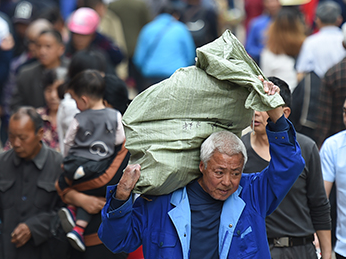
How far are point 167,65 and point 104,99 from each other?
425 centimetres

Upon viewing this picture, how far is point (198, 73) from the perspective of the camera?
3.33 m

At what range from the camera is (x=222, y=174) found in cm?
326

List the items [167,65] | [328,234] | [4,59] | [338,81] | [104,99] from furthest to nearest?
[167,65], [4,59], [338,81], [104,99], [328,234]

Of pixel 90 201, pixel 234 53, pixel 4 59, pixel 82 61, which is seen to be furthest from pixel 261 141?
pixel 4 59

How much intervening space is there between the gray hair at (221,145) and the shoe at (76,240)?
4.62 feet

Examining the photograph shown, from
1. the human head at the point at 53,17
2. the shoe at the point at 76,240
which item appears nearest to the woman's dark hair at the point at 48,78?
the shoe at the point at 76,240

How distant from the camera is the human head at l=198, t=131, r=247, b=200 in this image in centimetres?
324

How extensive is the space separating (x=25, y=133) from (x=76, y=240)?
3.12ft

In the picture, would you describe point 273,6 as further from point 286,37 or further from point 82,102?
point 82,102

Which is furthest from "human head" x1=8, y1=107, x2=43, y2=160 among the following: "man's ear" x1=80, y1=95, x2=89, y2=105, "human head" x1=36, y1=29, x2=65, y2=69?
"human head" x1=36, y1=29, x2=65, y2=69

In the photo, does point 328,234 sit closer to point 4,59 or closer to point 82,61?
point 82,61

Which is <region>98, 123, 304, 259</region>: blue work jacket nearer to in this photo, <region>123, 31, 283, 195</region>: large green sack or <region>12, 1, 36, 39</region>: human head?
<region>123, 31, 283, 195</region>: large green sack

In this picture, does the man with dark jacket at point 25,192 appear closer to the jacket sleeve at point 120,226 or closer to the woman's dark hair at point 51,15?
the jacket sleeve at point 120,226

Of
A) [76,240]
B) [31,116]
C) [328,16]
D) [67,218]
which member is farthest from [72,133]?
[328,16]
